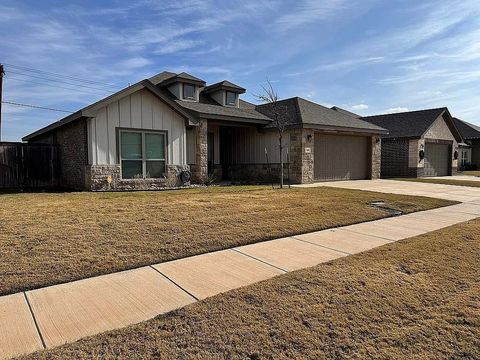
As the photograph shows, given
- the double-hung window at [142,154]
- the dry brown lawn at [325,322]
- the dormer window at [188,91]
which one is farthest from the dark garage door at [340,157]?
the dry brown lawn at [325,322]

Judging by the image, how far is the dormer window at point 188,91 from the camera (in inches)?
715

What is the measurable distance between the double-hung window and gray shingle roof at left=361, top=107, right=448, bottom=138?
17.3m

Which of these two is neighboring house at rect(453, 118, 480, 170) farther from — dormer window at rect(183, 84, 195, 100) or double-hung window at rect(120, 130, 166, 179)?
double-hung window at rect(120, 130, 166, 179)

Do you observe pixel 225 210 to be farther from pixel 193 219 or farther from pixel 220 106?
pixel 220 106

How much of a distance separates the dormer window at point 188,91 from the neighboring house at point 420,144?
14166mm

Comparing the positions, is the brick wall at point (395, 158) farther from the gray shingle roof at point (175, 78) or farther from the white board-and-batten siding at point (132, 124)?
the white board-and-batten siding at point (132, 124)

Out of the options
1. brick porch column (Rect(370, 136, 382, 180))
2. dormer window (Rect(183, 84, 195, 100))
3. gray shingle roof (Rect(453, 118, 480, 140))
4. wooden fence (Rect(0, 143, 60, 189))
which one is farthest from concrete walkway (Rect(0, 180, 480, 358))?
gray shingle roof (Rect(453, 118, 480, 140))

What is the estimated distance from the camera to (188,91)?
722 inches

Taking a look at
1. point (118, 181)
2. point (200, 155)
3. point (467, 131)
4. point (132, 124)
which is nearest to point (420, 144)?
point (200, 155)

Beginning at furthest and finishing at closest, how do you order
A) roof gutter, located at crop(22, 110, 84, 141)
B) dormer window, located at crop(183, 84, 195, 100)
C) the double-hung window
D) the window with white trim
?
the window with white trim
dormer window, located at crop(183, 84, 195, 100)
the double-hung window
roof gutter, located at crop(22, 110, 84, 141)

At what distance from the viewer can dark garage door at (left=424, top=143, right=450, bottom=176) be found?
24.8 meters

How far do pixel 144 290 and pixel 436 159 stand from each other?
1070 inches

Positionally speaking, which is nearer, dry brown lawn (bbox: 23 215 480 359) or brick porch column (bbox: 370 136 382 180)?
dry brown lawn (bbox: 23 215 480 359)

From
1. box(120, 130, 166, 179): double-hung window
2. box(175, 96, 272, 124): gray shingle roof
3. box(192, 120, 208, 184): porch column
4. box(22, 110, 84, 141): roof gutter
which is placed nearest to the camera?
box(22, 110, 84, 141): roof gutter
